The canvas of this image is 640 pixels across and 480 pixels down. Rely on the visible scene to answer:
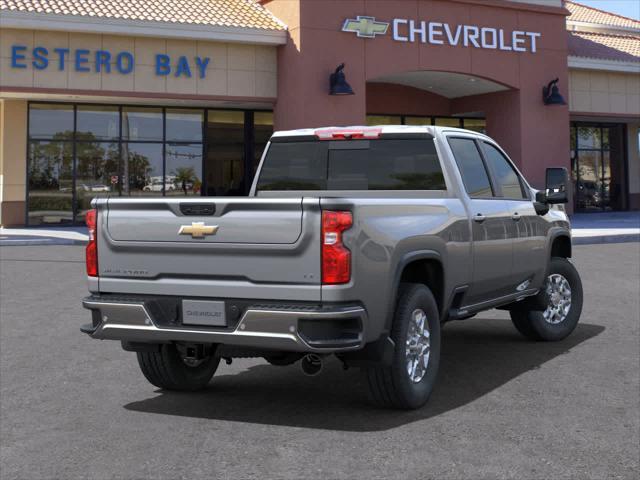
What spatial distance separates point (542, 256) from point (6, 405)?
497 centimetres

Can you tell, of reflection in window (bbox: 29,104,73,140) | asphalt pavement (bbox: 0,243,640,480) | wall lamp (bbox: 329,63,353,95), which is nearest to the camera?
asphalt pavement (bbox: 0,243,640,480)

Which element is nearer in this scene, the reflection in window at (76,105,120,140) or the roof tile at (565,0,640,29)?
the reflection in window at (76,105,120,140)

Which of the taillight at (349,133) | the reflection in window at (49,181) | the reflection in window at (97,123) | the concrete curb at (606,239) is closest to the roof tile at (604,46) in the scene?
the concrete curb at (606,239)

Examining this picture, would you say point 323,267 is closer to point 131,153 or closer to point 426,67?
point 426,67

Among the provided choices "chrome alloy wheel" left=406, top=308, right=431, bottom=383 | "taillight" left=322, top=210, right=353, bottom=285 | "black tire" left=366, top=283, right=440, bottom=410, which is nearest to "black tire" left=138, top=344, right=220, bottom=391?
"black tire" left=366, top=283, right=440, bottom=410

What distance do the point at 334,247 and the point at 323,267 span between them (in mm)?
141

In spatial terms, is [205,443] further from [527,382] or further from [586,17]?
[586,17]

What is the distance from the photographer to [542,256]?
806cm

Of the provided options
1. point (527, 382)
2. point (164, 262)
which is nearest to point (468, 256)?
point (527, 382)

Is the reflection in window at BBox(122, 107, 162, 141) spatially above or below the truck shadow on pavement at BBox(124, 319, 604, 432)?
above

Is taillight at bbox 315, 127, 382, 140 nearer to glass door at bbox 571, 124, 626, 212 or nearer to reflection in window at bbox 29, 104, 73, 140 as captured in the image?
reflection in window at bbox 29, 104, 73, 140

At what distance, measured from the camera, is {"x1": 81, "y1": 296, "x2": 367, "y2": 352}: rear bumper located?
5.08 meters

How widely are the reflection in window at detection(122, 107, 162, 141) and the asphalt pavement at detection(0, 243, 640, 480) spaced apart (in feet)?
67.7

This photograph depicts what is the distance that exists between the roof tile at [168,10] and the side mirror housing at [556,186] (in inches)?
765
